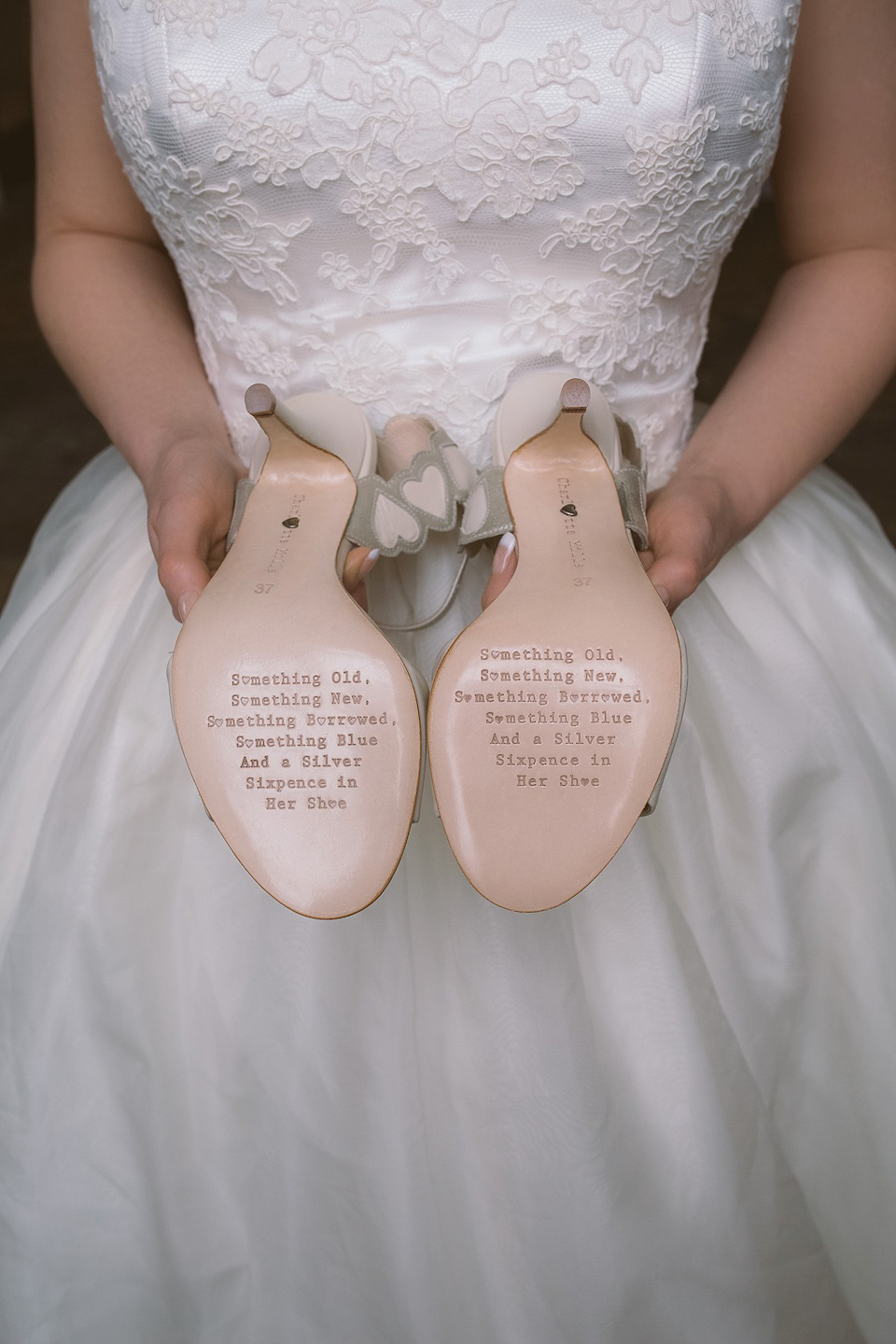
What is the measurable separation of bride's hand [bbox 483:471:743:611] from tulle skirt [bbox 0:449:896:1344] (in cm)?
11

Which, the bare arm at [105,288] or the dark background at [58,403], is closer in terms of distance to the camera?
the bare arm at [105,288]

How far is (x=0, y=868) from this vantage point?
2.06 feet

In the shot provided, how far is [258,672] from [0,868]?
27 centimetres

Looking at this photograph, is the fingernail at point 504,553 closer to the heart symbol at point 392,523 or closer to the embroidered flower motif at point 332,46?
the heart symbol at point 392,523

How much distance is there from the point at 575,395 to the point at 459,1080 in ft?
1.23

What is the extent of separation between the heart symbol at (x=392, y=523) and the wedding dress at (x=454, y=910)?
0.06 metres

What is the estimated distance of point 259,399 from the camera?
0.53 m

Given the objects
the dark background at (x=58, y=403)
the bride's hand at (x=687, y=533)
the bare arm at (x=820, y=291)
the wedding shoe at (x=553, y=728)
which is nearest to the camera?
the wedding shoe at (x=553, y=728)

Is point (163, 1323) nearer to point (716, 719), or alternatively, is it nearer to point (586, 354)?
point (716, 719)

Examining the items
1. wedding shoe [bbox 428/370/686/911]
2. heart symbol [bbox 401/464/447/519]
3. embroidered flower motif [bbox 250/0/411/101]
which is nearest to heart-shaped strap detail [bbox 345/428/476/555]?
heart symbol [bbox 401/464/447/519]

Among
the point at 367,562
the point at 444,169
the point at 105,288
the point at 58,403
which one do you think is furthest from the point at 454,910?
the point at 58,403

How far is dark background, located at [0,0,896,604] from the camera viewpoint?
1826mm

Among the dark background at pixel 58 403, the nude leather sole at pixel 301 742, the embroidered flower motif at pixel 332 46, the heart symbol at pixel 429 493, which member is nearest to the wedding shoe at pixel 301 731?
the nude leather sole at pixel 301 742

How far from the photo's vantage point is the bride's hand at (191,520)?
1.78 feet
